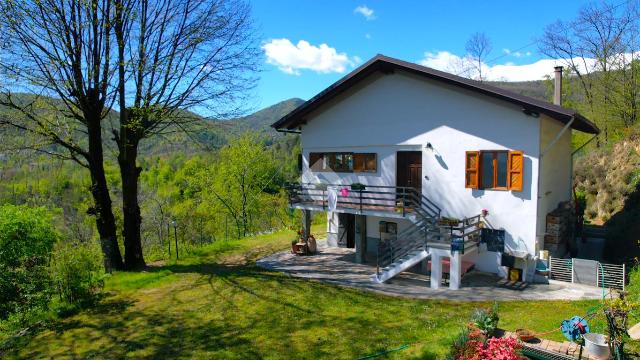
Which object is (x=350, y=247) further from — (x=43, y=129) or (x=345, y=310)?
(x=43, y=129)

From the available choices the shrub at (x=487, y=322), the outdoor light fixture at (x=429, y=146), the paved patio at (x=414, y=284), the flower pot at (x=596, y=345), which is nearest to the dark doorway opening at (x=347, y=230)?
the paved patio at (x=414, y=284)

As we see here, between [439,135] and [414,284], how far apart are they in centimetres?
575

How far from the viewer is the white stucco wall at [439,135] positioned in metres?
13.5

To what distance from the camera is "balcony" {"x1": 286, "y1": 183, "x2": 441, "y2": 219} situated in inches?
583

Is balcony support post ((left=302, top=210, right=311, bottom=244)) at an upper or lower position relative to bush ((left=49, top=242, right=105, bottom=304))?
upper

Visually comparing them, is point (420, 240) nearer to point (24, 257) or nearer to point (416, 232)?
point (416, 232)

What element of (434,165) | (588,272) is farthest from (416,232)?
(588,272)

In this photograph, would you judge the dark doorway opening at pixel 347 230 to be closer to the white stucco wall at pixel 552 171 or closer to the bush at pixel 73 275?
the white stucco wall at pixel 552 171

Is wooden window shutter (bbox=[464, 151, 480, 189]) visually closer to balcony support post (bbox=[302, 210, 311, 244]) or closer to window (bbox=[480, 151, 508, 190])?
window (bbox=[480, 151, 508, 190])

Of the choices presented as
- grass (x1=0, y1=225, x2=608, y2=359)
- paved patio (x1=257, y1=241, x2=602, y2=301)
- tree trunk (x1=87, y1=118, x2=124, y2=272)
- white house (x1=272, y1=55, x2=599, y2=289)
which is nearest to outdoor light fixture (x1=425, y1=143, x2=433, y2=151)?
white house (x1=272, y1=55, x2=599, y2=289)

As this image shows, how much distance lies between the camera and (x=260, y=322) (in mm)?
11328

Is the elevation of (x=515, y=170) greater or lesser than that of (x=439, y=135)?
lesser

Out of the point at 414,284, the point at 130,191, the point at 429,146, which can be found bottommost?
the point at 414,284

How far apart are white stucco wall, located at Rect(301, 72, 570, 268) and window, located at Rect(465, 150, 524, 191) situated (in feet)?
0.65
